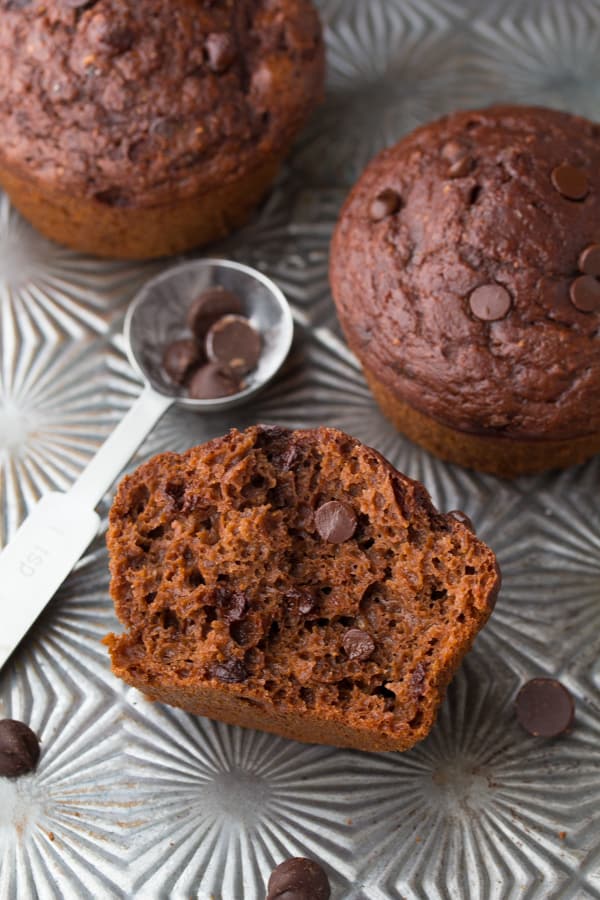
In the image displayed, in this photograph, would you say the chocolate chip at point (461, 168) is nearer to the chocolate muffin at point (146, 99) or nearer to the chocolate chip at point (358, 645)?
the chocolate muffin at point (146, 99)

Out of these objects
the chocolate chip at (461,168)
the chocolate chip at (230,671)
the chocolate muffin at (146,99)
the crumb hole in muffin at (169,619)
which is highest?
the chocolate chip at (461,168)

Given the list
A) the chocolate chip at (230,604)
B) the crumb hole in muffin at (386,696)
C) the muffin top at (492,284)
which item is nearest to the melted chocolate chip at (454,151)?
the muffin top at (492,284)

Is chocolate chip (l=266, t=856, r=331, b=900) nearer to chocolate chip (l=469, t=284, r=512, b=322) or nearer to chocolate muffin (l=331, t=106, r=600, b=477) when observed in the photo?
chocolate muffin (l=331, t=106, r=600, b=477)

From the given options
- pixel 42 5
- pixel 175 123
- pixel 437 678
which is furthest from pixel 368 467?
pixel 42 5

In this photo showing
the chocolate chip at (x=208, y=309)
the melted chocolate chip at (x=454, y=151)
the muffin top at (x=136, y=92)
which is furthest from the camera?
the chocolate chip at (x=208, y=309)

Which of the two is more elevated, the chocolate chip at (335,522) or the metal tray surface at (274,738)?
the chocolate chip at (335,522)

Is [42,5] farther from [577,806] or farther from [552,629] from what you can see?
[577,806]

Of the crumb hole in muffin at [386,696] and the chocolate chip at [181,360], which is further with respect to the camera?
the chocolate chip at [181,360]
